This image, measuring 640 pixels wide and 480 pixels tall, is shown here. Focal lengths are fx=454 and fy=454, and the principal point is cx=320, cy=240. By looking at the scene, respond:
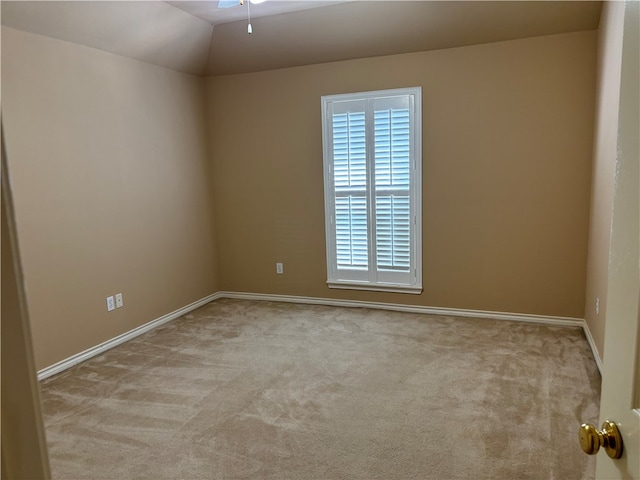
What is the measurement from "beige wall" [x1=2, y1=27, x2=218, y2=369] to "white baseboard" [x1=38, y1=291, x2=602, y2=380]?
0.06 m

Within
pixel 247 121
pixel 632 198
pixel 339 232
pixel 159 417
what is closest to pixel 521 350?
pixel 339 232

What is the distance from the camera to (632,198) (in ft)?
2.46

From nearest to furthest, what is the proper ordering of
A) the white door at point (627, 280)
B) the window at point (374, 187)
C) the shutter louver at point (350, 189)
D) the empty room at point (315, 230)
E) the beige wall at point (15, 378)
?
the beige wall at point (15, 378) → the white door at point (627, 280) → the empty room at point (315, 230) → the window at point (374, 187) → the shutter louver at point (350, 189)

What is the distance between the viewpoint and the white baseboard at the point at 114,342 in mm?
3245

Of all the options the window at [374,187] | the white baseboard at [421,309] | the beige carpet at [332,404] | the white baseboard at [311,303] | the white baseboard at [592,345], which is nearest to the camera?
the beige carpet at [332,404]

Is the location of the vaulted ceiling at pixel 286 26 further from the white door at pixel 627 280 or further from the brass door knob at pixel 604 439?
the brass door knob at pixel 604 439

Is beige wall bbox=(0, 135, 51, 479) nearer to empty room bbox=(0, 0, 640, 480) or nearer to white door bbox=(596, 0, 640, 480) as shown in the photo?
white door bbox=(596, 0, 640, 480)

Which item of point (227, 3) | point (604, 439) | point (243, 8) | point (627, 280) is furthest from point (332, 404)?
point (243, 8)

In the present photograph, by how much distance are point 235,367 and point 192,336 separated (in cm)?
83

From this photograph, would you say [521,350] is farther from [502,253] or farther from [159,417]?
[159,417]

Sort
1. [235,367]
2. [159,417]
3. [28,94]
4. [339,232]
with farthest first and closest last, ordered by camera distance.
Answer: [339,232] < [235,367] < [28,94] < [159,417]

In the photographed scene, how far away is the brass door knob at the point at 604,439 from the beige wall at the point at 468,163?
3323 millimetres

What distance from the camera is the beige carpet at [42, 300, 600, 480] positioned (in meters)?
2.14

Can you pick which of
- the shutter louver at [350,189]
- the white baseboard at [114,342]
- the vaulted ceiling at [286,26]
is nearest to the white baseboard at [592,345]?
the shutter louver at [350,189]
